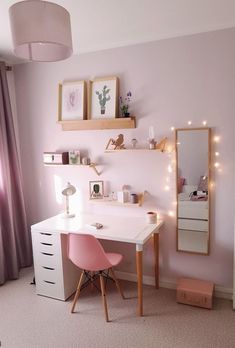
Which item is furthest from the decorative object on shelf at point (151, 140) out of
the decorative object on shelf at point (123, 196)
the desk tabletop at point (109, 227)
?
the desk tabletop at point (109, 227)

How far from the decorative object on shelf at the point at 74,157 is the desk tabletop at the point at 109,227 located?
596 millimetres

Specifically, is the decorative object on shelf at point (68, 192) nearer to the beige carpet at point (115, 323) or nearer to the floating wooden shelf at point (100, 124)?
the floating wooden shelf at point (100, 124)

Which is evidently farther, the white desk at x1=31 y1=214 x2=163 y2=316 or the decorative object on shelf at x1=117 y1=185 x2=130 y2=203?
the decorative object on shelf at x1=117 y1=185 x2=130 y2=203

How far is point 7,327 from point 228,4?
120 inches

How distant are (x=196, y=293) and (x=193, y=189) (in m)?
0.93

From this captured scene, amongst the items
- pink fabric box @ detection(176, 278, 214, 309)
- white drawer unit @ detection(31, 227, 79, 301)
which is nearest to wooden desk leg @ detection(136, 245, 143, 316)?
pink fabric box @ detection(176, 278, 214, 309)

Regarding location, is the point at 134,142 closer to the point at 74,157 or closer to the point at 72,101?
the point at 74,157

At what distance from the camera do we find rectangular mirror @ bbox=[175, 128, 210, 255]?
2658mm

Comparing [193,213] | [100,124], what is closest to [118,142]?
[100,124]

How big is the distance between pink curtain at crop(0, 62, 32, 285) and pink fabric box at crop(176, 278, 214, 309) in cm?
181

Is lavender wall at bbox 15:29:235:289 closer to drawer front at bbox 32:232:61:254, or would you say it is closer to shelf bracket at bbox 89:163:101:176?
shelf bracket at bbox 89:163:101:176

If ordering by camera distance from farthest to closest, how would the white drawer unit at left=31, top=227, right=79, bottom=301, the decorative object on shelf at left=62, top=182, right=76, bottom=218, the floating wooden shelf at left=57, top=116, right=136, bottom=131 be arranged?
the decorative object on shelf at left=62, top=182, right=76, bottom=218, the floating wooden shelf at left=57, top=116, right=136, bottom=131, the white drawer unit at left=31, top=227, right=79, bottom=301

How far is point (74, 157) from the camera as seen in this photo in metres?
3.20

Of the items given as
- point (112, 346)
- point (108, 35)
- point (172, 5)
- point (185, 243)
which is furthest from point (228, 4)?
point (112, 346)
